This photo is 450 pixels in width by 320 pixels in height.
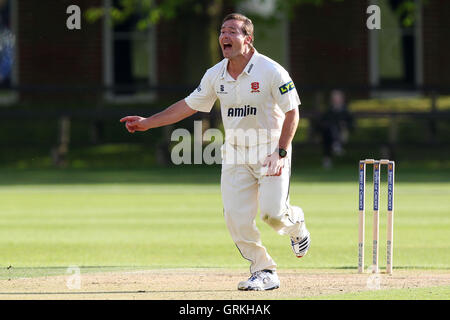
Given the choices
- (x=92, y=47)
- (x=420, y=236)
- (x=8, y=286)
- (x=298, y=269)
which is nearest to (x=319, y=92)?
(x=92, y=47)

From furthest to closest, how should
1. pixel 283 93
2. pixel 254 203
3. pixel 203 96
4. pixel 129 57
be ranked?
pixel 129 57, pixel 203 96, pixel 254 203, pixel 283 93

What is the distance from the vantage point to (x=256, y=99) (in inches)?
339

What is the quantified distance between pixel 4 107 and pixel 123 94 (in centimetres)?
298

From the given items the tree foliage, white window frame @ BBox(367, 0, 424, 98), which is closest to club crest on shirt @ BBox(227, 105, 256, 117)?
the tree foliage

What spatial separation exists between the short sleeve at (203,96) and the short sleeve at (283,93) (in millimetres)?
613

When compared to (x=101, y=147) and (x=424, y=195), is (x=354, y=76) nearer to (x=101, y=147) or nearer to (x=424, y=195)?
(x=101, y=147)

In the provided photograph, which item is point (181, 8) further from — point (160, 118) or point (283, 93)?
point (283, 93)

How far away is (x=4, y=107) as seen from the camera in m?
28.8

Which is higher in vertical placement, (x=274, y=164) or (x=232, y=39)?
(x=232, y=39)

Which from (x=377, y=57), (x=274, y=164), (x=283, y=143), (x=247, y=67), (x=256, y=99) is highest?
(x=377, y=57)

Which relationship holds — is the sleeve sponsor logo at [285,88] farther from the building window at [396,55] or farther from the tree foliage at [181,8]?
the building window at [396,55]

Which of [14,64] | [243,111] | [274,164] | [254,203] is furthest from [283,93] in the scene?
[14,64]

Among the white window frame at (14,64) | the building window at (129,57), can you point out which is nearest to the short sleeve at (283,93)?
the building window at (129,57)

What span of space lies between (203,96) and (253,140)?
617mm
